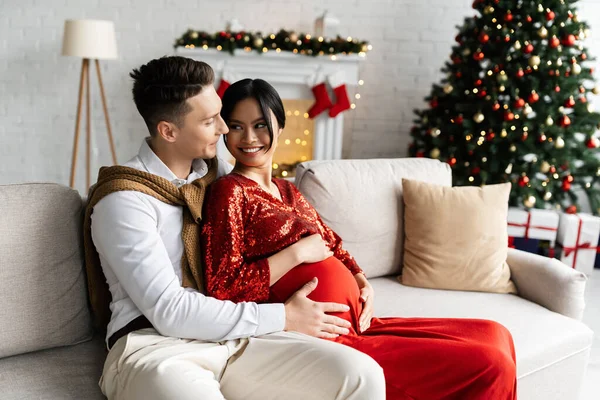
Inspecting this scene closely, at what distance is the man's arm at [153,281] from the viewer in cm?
146

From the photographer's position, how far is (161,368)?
1.36 m

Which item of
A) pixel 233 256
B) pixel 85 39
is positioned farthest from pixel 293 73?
pixel 233 256

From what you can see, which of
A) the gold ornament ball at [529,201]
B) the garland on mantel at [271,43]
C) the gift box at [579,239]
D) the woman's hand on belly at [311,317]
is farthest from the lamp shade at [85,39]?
the gift box at [579,239]

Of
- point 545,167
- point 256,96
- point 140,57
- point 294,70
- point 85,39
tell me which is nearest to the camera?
point 256,96

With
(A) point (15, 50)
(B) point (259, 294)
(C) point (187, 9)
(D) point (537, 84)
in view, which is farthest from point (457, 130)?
(A) point (15, 50)

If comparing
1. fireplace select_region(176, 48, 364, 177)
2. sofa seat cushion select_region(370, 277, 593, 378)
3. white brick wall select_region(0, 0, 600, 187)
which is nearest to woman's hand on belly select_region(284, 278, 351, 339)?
sofa seat cushion select_region(370, 277, 593, 378)

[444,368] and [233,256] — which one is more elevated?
[233,256]

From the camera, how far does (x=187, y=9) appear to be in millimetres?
4758

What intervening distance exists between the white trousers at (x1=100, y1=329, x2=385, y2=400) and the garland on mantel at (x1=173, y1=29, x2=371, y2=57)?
3206 mm

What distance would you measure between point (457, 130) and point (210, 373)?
119 inches

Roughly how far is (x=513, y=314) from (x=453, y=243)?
35 centimetres

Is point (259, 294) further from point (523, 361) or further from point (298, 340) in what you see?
point (523, 361)

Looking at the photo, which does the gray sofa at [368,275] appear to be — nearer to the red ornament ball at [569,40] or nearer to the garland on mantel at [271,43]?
the red ornament ball at [569,40]

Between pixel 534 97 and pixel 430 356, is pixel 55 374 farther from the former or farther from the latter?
pixel 534 97
